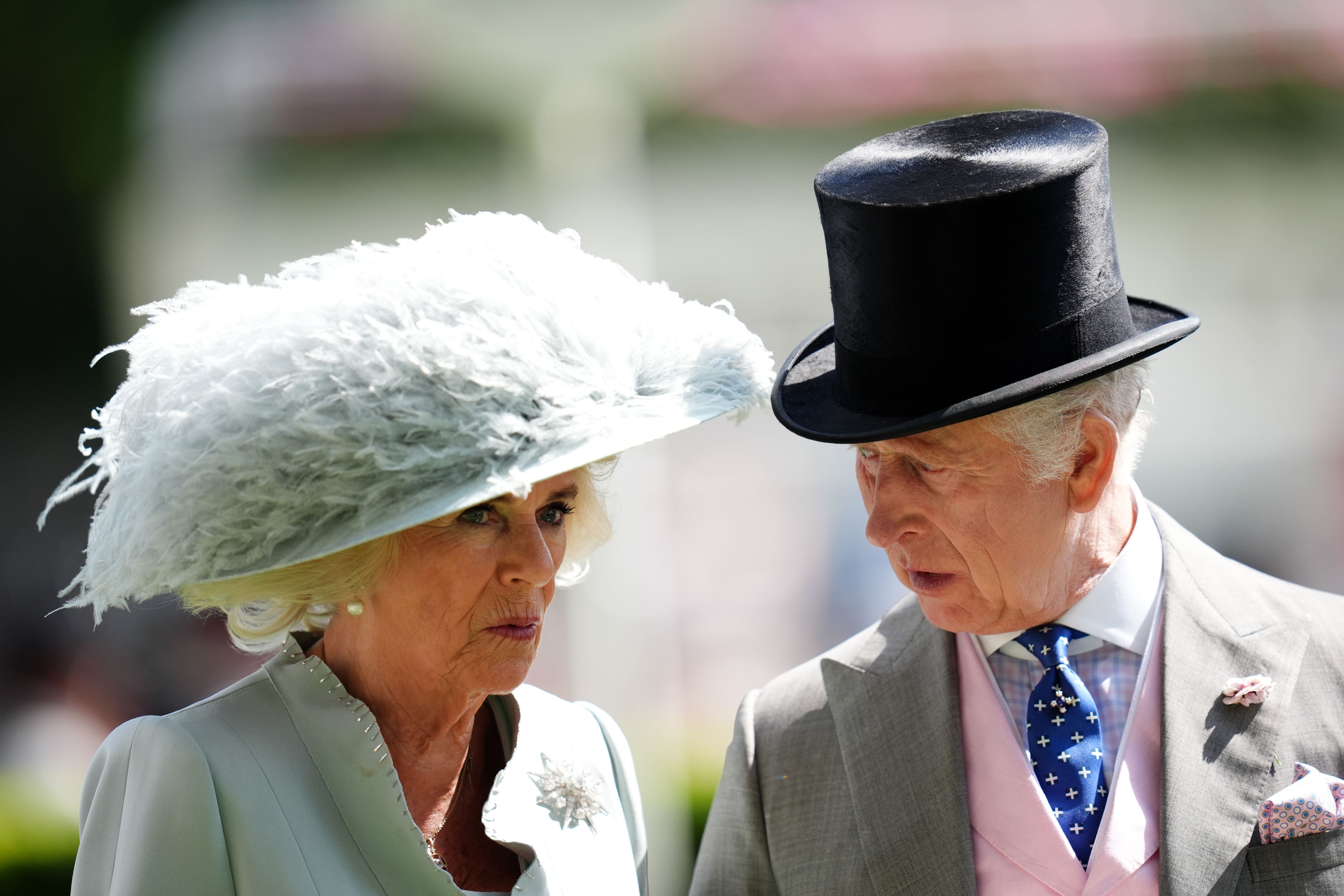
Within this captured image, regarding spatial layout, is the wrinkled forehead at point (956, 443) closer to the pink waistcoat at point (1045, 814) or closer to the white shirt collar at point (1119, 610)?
the white shirt collar at point (1119, 610)

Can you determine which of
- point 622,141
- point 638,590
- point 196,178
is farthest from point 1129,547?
point 196,178

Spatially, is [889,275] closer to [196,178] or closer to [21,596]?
[196,178]

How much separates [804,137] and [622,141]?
109 cm

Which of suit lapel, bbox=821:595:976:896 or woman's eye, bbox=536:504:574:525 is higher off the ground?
woman's eye, bbox=536:504:574:525

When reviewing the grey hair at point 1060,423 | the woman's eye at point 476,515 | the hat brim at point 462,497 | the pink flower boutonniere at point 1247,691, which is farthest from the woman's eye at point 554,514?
the pink flower boutonniere at point 1247,691

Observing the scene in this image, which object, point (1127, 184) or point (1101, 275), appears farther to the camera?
point (1127, 184)

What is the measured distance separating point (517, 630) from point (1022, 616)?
1047mm

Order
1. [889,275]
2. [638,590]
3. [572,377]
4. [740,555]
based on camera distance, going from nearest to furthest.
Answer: [572,377] → [889,275] → [638,590] → [740,555]

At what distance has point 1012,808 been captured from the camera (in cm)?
237

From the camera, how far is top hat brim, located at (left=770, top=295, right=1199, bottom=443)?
2.18m

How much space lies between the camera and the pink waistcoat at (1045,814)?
225 centimetres

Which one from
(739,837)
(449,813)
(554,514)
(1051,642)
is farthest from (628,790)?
(1051,642)

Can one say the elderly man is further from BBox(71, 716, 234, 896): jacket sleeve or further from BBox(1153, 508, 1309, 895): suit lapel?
BBox(71, 716, 234, 896): jacket sleeve

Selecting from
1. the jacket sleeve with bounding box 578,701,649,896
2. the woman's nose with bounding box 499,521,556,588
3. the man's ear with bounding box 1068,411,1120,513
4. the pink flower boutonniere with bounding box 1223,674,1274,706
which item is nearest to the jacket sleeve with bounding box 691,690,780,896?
the jacket sleeve with bounding box 578,701,649,896
